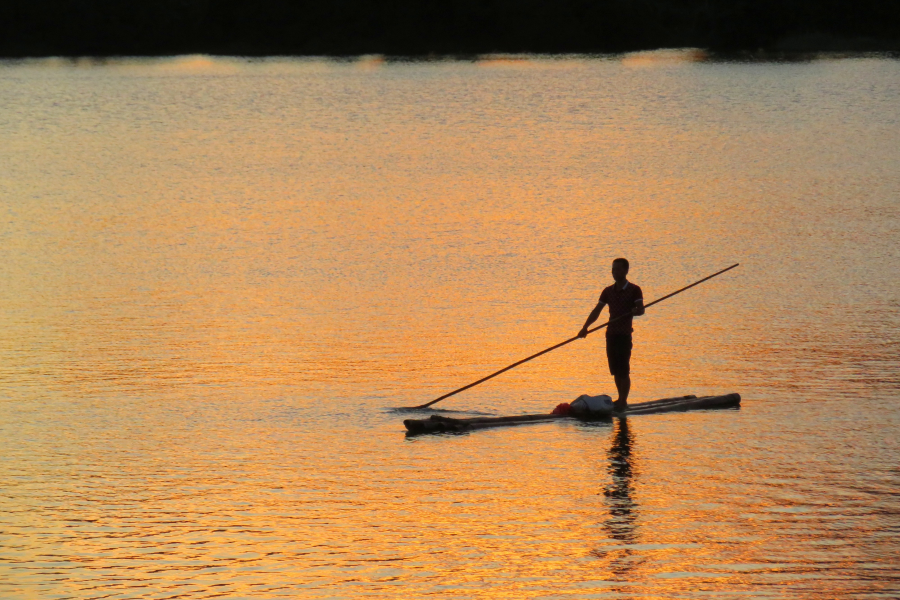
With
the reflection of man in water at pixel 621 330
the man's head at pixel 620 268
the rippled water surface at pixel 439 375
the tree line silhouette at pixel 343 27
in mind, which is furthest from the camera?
the tree line silhouette at pixel 343 27

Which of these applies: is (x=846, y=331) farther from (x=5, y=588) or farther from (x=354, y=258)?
(x=5, y=588)

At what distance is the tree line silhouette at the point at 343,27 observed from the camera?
83062 mm

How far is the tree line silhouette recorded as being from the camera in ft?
273

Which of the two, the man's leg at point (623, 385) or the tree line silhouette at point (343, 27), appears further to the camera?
the tree line silhouette at point (343, 27)

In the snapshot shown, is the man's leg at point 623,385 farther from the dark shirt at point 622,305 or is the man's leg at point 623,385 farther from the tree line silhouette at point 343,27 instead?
the tree line silhouette at point 343,27

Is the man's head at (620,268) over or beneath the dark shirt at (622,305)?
over

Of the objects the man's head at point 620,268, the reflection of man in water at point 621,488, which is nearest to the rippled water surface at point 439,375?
the reflection of man in water at point 621,488

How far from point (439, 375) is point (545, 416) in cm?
208

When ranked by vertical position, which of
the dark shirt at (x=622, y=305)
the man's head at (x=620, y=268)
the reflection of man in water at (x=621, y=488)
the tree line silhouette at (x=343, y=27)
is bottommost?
the reflection of man in water at (x=621, y=488)

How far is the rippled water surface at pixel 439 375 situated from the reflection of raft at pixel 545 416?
0.14 meters

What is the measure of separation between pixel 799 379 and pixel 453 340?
4.18 metres

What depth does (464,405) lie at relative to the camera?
1381cm

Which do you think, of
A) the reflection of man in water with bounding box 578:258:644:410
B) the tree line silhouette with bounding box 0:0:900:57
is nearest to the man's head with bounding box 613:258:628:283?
the reflection of man in water with bounding box 578:258:644:410

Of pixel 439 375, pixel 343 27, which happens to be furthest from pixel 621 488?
pixel 343 27
